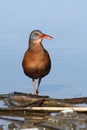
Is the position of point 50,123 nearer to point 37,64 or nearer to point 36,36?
point 37,64

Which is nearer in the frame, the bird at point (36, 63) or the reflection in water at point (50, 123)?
the reflection in water at point (50, 123)

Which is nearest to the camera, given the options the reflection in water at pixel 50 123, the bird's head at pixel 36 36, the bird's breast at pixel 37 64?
the reflection in water at pixel 50 123

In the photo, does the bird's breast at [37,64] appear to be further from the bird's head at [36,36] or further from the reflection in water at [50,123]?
the reflection in water at [50,123]

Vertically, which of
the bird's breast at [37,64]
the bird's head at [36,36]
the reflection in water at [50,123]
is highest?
the bird's head at [36,36]

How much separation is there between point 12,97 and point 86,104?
1.44 meters

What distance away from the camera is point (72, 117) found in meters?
9.32

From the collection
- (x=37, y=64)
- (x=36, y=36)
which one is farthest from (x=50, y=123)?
(x=36, y=36)

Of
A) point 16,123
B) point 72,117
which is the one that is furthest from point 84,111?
point 16,123

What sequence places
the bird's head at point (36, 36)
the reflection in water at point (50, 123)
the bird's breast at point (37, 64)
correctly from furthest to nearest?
the bird's head at point (36, 36) < the bird's breast at point (37, 64) < the reflection in water at point (50, 123)

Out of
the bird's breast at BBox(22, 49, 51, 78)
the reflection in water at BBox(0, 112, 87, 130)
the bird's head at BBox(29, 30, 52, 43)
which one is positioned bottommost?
the reflection in water at BBox(0, 112, 87, 130)

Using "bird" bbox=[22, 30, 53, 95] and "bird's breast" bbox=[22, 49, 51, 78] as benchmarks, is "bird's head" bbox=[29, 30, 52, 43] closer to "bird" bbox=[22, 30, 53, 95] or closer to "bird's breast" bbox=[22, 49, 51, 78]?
Result: "bird" bbox=[22, 30, 53, 95]

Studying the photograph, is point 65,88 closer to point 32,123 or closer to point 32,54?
point 32,54

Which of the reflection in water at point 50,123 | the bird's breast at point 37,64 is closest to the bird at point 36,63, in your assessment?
the bird's breast at point 37,64

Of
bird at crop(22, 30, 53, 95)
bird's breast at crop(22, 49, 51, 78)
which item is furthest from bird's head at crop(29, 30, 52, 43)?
bird's breast at crop(22, 49, 51, 78)
